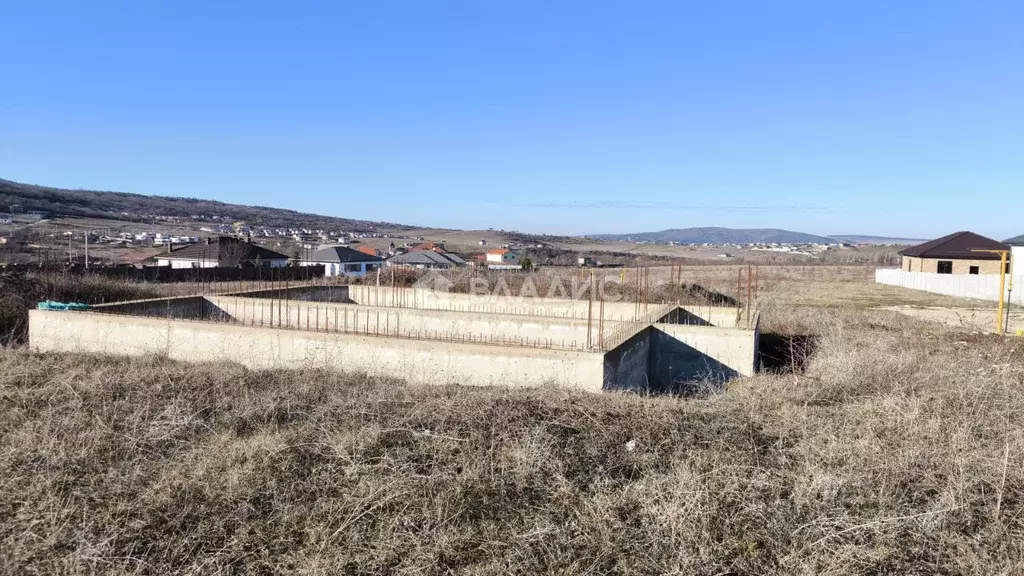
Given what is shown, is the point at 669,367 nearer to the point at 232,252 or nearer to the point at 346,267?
the point at 232,252

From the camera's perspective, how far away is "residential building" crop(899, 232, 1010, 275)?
32.9m

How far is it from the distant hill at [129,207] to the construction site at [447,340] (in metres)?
80.8

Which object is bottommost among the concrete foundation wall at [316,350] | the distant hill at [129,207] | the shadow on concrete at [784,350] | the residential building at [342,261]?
the shadow on concrete at [784,350]

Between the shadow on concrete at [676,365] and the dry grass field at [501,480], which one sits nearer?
the dry grass field at [501,480]

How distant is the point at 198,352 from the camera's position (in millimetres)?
9789

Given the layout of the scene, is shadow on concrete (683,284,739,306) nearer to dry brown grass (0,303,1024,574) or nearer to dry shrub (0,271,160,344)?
dry brown grass (0,303,1024,574)

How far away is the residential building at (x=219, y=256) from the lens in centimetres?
3450

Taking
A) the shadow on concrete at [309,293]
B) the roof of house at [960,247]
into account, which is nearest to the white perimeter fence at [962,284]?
the roof of house at [960,247]

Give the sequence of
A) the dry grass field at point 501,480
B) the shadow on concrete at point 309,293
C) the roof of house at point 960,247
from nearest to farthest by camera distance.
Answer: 1. the dry grass field at point 501,480
2. the shadow on concrete at point 309,293
3. the roof of house at point 960,247

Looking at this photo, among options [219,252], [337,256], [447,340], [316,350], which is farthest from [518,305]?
[337,256]

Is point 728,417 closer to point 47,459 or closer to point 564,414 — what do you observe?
point 564,414

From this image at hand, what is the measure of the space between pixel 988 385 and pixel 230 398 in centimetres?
824

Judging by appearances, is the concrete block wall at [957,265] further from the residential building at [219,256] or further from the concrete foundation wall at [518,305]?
the residential building at [219,256]

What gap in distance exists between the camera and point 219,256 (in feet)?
113
